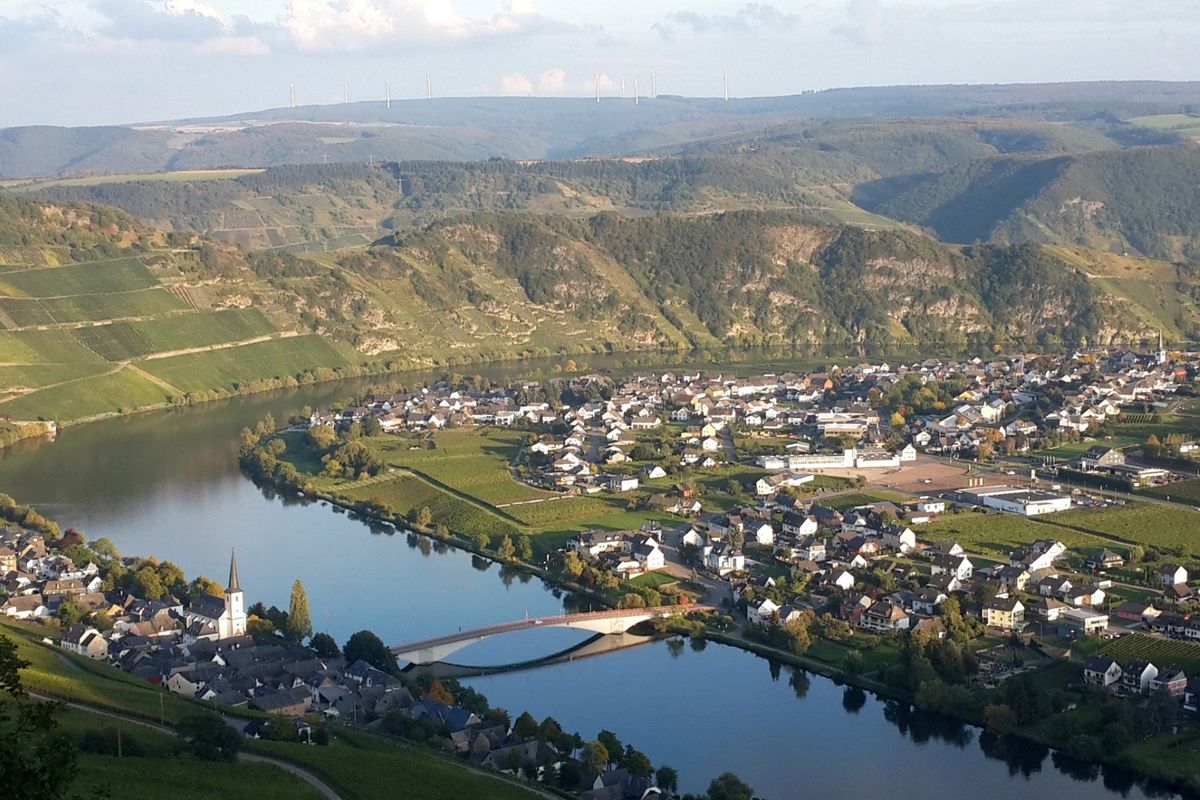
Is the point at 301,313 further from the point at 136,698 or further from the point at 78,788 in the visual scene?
the point at 78,788

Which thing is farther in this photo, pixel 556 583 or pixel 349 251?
pixel 349 251

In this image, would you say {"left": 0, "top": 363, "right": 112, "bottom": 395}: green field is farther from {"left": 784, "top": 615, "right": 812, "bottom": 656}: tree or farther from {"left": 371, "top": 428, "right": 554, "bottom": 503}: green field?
{"left": 784, "top": 615, "right": 812, "bottom": 656}: tree

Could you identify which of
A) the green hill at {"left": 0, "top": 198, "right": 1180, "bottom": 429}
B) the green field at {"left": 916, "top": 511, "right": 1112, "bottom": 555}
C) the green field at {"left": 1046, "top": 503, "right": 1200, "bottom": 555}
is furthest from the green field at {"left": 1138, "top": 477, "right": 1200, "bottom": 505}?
the green hill at {"left": 0, "top": 198, "right": 1180, "bottom": 429}

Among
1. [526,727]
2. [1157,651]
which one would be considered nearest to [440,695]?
[526,727]

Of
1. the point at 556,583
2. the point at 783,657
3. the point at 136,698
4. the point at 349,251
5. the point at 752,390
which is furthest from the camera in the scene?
the point at 349,251

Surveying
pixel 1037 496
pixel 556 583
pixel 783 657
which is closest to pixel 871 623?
pixel 783 657
